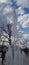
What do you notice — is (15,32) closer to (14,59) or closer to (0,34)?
(0,34)

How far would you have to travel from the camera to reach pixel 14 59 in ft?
21.9

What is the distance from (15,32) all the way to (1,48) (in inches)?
36.3

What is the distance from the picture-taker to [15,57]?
6.83m

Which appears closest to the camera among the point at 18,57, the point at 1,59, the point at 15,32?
the point at 1,59

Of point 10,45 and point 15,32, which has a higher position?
point 15,32

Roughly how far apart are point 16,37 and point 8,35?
1.27ft

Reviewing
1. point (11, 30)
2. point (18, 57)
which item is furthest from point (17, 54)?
point (11, 30)

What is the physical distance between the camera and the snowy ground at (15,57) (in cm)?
642

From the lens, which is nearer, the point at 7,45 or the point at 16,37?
the point at 7,45

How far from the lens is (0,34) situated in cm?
753

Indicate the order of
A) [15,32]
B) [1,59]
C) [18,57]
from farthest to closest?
[15,32], [18,57], [1,59]

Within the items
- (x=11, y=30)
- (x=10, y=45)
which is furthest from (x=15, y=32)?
(x=10, y=45)

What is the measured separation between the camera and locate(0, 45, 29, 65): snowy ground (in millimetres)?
6422

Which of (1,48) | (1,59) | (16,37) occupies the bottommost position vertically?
(1,59)
